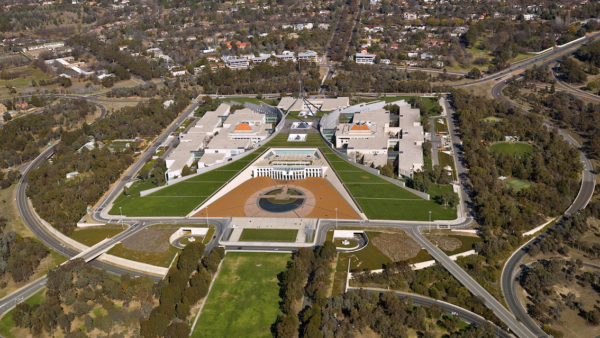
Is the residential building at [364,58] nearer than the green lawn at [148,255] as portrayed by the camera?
No

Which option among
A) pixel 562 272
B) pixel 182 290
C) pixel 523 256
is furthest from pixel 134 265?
pixel 562 272

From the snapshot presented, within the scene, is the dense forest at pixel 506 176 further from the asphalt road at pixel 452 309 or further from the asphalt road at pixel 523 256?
the asphalt road at pixel 452 309

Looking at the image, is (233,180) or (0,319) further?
(233,180)

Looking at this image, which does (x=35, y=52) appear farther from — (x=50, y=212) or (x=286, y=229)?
(x=286, y=229)

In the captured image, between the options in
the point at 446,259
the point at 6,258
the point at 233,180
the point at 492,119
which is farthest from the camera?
the point at 492,119

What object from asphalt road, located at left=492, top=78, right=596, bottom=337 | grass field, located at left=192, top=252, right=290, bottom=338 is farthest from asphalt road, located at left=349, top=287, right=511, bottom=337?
grass field, located at left=192, top=252, right=290, bottom=338

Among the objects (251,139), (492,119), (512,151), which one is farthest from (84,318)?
(492,119)

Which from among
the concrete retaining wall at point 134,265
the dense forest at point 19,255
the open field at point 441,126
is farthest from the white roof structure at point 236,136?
the open field at point 441,126
